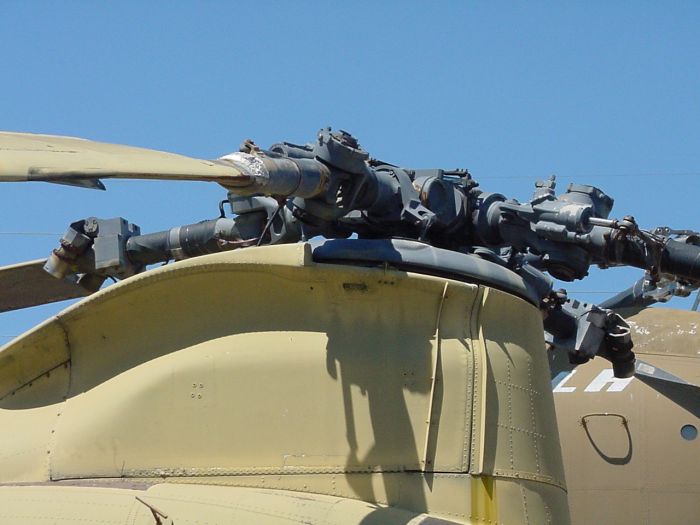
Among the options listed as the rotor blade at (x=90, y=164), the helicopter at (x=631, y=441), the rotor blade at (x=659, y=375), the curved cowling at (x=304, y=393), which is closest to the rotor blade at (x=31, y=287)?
the curved cowling at (x=304, y=393)

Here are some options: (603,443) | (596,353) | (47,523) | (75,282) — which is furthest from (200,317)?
(603,443)

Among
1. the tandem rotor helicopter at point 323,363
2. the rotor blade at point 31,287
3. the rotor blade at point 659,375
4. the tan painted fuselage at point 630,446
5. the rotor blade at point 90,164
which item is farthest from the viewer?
the tan painted fuselage at point 630,446

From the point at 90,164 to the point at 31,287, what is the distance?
2.63 metres

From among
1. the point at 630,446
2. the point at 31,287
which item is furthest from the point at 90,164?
the point at 630,446

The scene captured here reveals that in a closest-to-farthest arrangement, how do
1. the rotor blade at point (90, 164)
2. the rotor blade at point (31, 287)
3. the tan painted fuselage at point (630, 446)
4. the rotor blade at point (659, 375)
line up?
the rotor blade at point (90, 164)
the rotor blade at point (31, 287)
the rotor blade at point (659, 375)
the tan painted fuselage at point (630, 446)

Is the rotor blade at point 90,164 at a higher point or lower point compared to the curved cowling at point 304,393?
higher

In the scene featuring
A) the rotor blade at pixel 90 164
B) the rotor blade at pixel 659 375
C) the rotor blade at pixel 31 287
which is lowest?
Answer: the rotor blade at pixel 90 164

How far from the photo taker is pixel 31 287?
6.54 meters

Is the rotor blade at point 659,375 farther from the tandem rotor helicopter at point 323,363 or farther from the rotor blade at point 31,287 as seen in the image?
the rotor blade at point 31,287

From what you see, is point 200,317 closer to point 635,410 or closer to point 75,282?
point 75,282

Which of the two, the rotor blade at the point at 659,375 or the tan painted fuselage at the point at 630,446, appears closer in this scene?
the rotor blade at the point at 659,375

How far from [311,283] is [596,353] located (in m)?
1.83

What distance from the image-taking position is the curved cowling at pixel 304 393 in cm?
498

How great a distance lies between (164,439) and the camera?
200 inches
